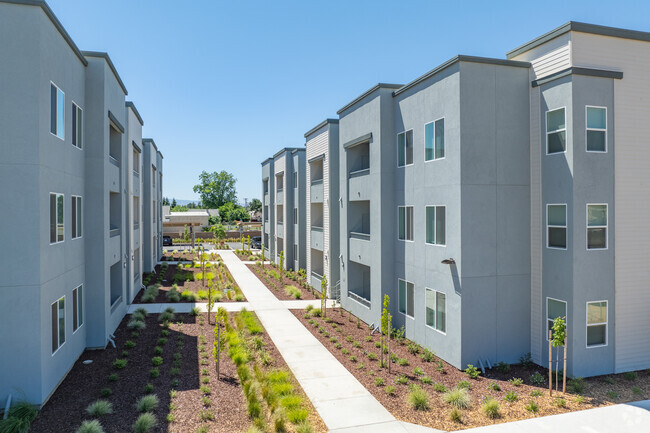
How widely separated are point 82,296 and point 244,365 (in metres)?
6.14

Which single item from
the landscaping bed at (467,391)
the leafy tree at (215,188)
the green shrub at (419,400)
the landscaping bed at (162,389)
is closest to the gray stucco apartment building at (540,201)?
the landscaping bed at (467,391)

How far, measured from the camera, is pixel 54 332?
1126 cm

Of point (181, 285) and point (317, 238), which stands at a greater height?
point (317, 238)

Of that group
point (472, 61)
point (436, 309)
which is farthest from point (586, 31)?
point (436, 309)

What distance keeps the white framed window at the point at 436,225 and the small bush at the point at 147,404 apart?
9.82 meters

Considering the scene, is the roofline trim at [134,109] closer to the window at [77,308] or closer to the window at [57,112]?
the window at [57,112]

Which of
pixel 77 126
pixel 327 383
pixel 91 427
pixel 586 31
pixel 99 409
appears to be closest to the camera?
pixel 91 427

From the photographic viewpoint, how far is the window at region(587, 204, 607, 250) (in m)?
12.5

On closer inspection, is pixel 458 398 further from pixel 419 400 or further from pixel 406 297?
pixel 406 297

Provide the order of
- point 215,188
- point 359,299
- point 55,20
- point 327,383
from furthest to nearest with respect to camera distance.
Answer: point 215,188
point 359,299
point 327,383
point 55,20

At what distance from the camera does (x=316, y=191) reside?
27188mm

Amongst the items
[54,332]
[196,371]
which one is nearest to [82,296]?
[54,332]

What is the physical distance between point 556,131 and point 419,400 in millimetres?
9043

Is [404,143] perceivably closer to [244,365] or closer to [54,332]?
[244,365]
